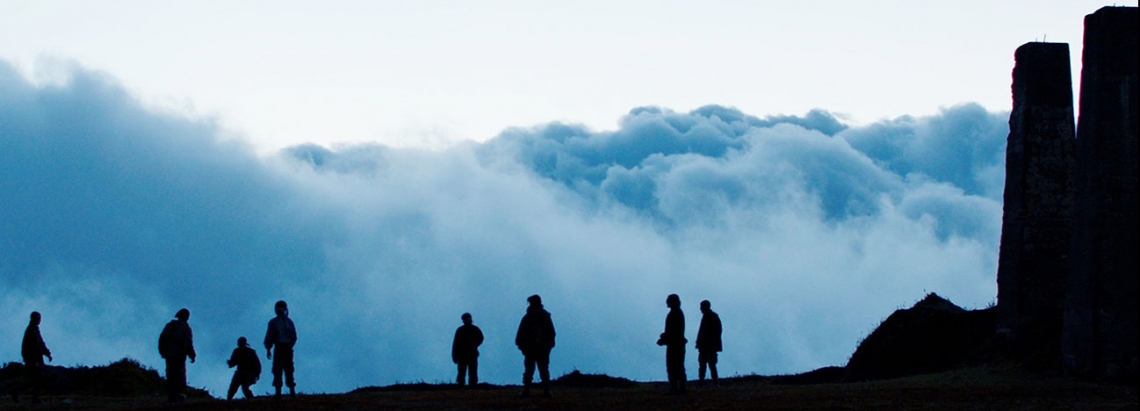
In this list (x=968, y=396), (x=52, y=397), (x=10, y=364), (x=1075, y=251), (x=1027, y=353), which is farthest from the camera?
(x=10, y=364)

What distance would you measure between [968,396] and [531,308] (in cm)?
667

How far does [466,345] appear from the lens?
24484 millimetres

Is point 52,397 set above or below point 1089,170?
below

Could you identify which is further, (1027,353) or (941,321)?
(941,321)

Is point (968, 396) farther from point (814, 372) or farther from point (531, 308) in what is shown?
point (814, 372)

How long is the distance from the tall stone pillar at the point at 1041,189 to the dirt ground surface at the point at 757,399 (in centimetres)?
402

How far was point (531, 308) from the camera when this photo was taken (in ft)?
63.7

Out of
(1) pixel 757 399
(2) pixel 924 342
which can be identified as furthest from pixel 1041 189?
(1) pixel 757 399

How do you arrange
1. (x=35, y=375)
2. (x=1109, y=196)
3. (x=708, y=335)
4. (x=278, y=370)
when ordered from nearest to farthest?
(x=278, y=370) → (x=1109, y=196) → (x=35, y=375) → (x=708, y=335)

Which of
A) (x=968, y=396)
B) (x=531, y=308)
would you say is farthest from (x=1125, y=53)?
(x=531, y=308)

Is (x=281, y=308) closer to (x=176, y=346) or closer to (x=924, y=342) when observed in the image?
(x=176, y=346)

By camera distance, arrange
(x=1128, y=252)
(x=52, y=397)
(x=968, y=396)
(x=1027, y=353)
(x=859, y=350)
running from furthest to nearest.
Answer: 1. (x=859, y=350)
2. (x=1027, y=353)
3. (x=52, y=397)
4. (x=1128, y=252)
5. (x=968, y=396)

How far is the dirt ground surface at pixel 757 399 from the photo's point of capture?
1802 centimetres

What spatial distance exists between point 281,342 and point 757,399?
7328mm
